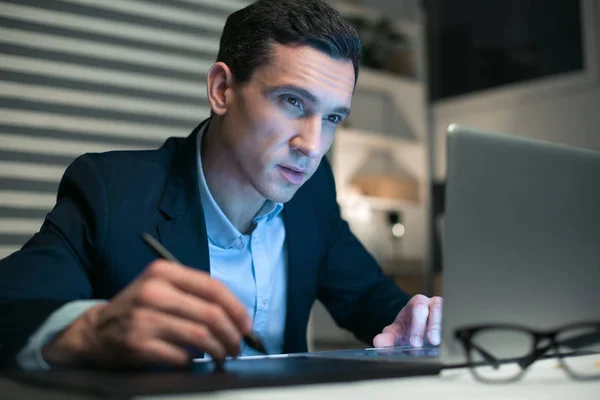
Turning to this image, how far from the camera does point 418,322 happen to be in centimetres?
109

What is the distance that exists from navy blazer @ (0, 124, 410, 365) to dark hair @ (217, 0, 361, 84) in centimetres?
22

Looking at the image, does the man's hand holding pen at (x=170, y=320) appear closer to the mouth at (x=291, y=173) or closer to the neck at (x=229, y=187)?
the mouth at (x=291, y=173)

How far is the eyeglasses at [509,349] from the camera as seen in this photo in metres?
0.68

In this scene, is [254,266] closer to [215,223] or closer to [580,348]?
[215,223]

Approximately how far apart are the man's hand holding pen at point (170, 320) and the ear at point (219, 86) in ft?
2.61

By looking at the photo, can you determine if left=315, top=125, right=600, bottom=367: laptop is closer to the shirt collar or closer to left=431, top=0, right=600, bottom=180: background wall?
the shirt collar

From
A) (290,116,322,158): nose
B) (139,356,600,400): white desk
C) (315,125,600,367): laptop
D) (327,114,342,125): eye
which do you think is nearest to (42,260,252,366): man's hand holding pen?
(139,356,600,400): white desk

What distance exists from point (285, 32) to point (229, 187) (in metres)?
0.35

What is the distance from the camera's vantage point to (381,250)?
5145 millimetres

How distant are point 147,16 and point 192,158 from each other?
0.79 meters

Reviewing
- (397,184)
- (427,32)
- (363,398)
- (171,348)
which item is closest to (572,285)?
(363,398)

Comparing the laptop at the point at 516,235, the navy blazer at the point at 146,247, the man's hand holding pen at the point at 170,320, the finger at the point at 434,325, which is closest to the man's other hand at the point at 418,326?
the finger at the point at 434,325

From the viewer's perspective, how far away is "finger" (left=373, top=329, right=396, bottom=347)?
1.12 meters

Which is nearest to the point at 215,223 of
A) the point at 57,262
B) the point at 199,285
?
the point at 57,262
